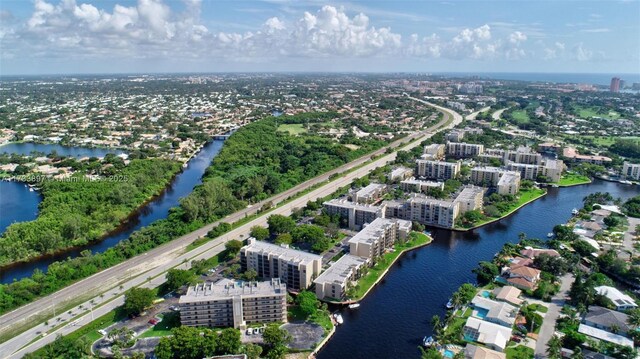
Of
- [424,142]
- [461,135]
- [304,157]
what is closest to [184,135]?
[304,157]

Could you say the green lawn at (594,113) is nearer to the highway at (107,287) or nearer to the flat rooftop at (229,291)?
the highway at (107,287)

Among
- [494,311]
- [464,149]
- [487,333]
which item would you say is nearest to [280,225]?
[494,311]

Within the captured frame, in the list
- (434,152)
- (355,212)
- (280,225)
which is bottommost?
(280,225)

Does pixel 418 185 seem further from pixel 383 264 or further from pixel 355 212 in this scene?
pixel 383 264

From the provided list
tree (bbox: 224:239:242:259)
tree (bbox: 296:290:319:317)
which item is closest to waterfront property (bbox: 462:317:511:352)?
tree (bbox: 296:290:319:317)

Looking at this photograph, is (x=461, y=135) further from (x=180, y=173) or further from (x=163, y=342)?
(x=163, y=342)

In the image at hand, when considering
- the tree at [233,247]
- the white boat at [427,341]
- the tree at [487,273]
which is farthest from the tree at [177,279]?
the tree at [487,273]

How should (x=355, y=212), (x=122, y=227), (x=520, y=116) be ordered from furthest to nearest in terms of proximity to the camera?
(x=520, y=116)
(x=122, y=227)
(x=355, y=212)

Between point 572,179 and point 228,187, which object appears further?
point 572,179
